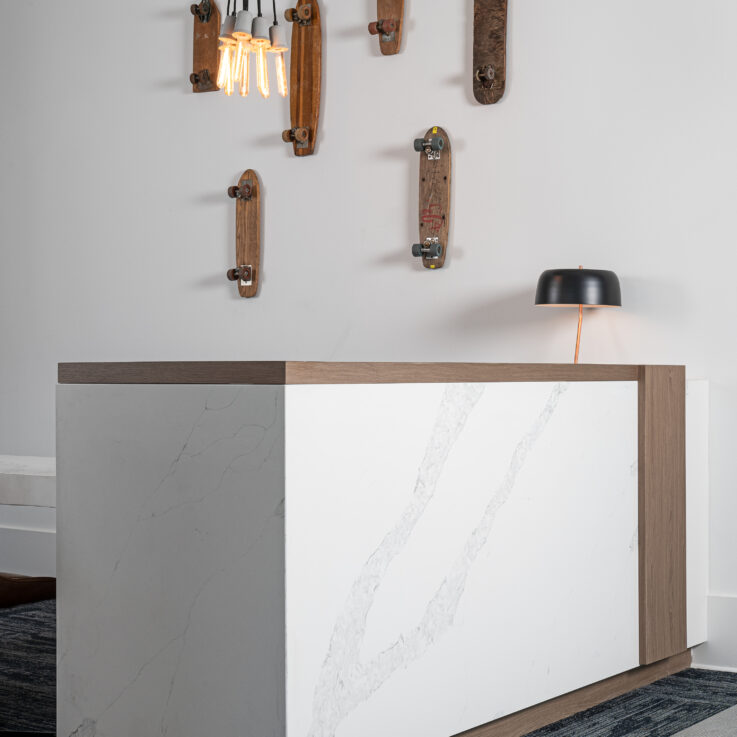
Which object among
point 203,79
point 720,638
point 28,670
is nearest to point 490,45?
point 203,79

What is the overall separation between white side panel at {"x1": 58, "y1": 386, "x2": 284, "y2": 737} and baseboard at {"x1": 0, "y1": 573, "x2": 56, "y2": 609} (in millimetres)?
173

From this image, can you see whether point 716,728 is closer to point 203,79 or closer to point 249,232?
point 249,232

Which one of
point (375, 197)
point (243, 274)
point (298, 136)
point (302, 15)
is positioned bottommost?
point (243, 274)

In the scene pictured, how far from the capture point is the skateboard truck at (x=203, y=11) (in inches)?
185

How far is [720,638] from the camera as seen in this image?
3.48 m

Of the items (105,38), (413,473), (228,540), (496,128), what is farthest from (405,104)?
(228,540)

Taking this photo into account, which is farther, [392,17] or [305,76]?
[305,76]

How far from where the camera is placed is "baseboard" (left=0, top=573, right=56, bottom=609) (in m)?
2.44

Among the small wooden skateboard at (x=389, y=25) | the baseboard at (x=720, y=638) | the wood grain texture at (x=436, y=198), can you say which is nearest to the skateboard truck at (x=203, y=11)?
the small wooden skateboard at (x=389, y=25)

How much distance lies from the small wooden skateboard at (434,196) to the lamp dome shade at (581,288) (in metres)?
0.67

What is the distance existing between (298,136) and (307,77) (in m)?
0.26

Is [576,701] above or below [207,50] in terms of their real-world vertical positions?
below

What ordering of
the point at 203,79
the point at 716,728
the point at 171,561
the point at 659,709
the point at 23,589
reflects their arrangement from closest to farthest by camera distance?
the point at 171,561 < the point at 23,589 < the point at 716,728 < the point at 659,709 < the point at 203,79

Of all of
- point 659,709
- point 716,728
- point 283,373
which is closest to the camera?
point 283,373
